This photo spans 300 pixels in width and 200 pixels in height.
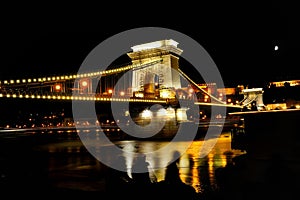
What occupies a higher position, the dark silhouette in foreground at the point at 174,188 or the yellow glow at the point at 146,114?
the yellow glow at the point at 146,114

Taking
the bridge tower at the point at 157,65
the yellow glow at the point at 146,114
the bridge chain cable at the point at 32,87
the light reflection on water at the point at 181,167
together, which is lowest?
the light reflection on water at the point at 181,167

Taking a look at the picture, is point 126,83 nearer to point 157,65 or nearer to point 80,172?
point 157,65

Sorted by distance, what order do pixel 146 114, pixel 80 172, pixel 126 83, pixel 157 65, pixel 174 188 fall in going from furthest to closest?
pixel 157 65
pixel 126 83
pixel 146 114
pixel 80 172
pixel 174 188

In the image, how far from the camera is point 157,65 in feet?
187

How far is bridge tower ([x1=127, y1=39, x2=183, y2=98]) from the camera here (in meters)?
54.5

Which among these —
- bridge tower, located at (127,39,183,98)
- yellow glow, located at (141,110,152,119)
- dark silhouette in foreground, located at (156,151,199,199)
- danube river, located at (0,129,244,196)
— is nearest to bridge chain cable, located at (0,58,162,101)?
danube river, located at (0,129,244,196)

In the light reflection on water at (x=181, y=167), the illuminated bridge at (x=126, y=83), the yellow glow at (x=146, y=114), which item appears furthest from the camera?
the yellow glow at (x=146, y=114)

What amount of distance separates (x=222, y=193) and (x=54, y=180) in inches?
202

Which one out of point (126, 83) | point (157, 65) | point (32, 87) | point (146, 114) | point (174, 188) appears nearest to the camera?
point (174, 188)

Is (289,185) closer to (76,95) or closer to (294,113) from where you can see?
(294,113)

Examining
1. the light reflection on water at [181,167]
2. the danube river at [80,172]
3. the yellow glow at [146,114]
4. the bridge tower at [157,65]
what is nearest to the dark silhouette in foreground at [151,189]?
the danube river at [80,172]

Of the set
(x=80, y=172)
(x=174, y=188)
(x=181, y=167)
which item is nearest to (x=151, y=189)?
(x=174, y=188)

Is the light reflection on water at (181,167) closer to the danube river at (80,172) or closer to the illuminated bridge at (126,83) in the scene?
the danube river at (80,172)

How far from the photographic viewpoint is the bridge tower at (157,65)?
54.5m
